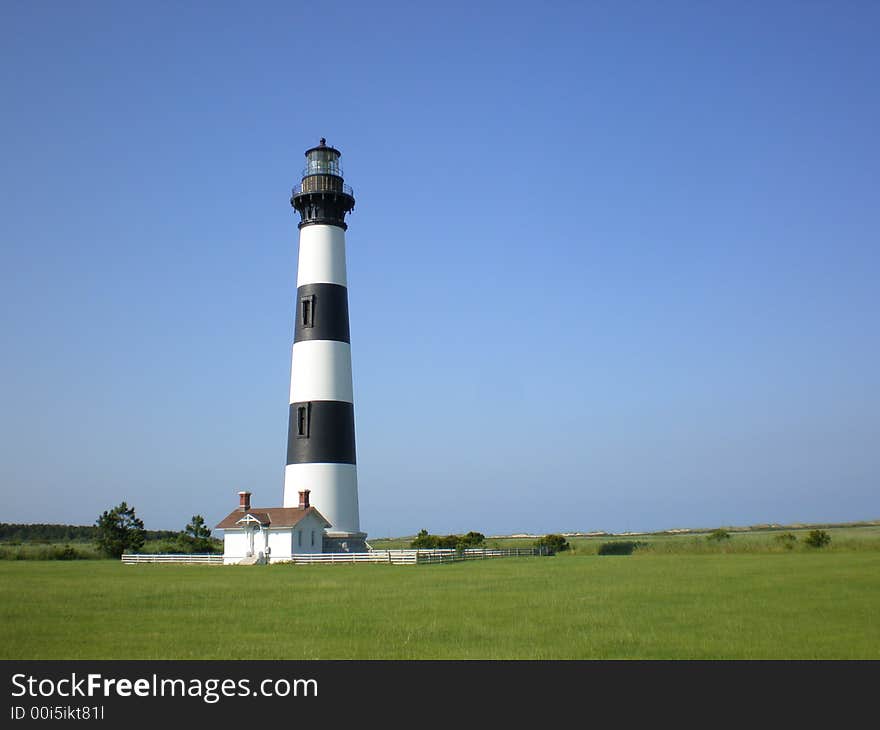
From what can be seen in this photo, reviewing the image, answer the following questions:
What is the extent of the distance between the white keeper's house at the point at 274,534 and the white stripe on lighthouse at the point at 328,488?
0.52 m

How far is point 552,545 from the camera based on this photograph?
58781 mm

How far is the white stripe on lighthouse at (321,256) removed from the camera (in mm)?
47844

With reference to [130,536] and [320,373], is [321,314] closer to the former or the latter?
[320,373]

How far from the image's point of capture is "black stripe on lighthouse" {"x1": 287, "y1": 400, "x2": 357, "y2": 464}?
151ft

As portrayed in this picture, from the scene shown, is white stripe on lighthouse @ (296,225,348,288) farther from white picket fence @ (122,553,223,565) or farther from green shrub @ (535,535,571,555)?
green shrub @ (535,535,571,555)

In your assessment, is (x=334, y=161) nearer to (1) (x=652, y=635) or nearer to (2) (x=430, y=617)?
(2) (x=430, y=617)

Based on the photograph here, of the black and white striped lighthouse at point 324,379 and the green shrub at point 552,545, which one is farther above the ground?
the black and white striped lighthouse at point 324,379

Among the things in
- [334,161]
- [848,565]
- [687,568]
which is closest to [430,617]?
[687,568]

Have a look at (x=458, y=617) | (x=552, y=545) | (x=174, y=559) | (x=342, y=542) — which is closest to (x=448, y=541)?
(x=552, y=545)

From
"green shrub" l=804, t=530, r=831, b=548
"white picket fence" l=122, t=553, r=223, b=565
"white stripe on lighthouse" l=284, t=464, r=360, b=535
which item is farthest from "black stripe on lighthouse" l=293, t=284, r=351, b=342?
"green shrub" l=804, t=530, r=831, b=548

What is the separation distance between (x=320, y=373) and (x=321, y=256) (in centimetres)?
716

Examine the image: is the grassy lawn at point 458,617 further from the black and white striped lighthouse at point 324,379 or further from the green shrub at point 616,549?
the green shrub at point 616,549

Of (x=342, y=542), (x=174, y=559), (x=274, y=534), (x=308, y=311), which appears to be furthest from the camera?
(x=308, y=311)

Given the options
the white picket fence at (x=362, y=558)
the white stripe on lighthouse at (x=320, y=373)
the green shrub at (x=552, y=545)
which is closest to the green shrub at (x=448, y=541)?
the green shrub at (x=552, y=545)
